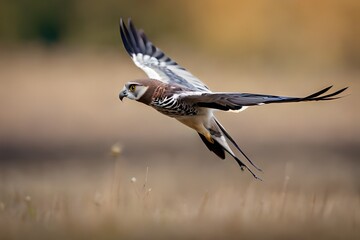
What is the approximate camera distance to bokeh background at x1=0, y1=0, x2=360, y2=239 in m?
6.36

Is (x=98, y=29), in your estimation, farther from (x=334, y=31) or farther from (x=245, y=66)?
(x=334, y=31)

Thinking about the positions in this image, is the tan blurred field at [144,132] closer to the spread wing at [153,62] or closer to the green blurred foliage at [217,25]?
the green blurred foliage at [217,25]

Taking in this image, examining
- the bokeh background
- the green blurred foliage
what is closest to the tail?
the bokeh background

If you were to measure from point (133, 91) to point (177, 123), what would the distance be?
8896 mm

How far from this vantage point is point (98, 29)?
20.1 m

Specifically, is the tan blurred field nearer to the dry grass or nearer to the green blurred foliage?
the green blurred foliage

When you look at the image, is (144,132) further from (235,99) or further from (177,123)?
(235,99)

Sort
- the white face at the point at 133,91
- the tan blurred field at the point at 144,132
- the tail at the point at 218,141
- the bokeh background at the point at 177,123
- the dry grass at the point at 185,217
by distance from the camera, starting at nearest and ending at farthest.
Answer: the dry grass at the point at 185,217 → the bokeh background at the point at 177,123 → the white face at the point at 133,91 → the tail at the point at 218,141 → the tan blurred field at the point at 144,132

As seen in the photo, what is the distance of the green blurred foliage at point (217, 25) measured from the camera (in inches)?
756

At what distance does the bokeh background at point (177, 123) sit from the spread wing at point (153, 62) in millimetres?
863

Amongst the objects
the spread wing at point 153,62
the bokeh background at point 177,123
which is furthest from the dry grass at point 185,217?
the spread wing at point 153,62

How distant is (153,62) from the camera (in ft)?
31.0

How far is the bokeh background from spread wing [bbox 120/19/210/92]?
863mm

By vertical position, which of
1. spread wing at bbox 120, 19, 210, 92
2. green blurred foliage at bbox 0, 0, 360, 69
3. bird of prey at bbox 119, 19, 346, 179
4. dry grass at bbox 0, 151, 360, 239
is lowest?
dry grass at bbox 0, 151, 360, 239
